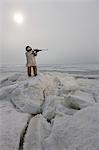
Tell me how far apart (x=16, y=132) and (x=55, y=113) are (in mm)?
500

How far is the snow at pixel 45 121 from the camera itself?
129 cm

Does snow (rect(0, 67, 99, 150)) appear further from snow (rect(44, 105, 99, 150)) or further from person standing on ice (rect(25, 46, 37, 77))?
person standing on ice (rect(25, 46, 37, 77))

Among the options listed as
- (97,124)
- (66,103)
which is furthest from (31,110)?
(97,124)

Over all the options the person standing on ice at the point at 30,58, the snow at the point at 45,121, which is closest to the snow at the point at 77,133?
the snow at the point at 45,121

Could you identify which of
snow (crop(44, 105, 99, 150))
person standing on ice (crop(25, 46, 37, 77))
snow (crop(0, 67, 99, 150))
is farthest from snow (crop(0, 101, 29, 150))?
person standing on ice (crop(25, 46, 37, 77))

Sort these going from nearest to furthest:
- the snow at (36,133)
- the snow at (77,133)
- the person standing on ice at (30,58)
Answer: the snow at (77,133) → the snow at (36,133) → the person standing on ice at (30,58)

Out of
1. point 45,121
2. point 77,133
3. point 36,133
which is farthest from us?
point 45,121

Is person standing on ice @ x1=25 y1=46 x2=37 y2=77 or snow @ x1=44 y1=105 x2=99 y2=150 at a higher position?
person standing on ice @ x1=25 y1=46 x2=37 y2=77

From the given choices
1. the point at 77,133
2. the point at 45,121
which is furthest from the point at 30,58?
the point at 77,133

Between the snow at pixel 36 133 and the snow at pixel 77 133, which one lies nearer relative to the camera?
the snow at pixel 77 133

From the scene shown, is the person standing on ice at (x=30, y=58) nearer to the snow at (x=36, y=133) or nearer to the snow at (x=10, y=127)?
the snow at (x=10, y=127)

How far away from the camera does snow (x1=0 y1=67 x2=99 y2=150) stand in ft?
4.22

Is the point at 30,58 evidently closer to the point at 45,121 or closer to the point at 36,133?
the point at 45,121

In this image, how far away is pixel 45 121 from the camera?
1.78 m
